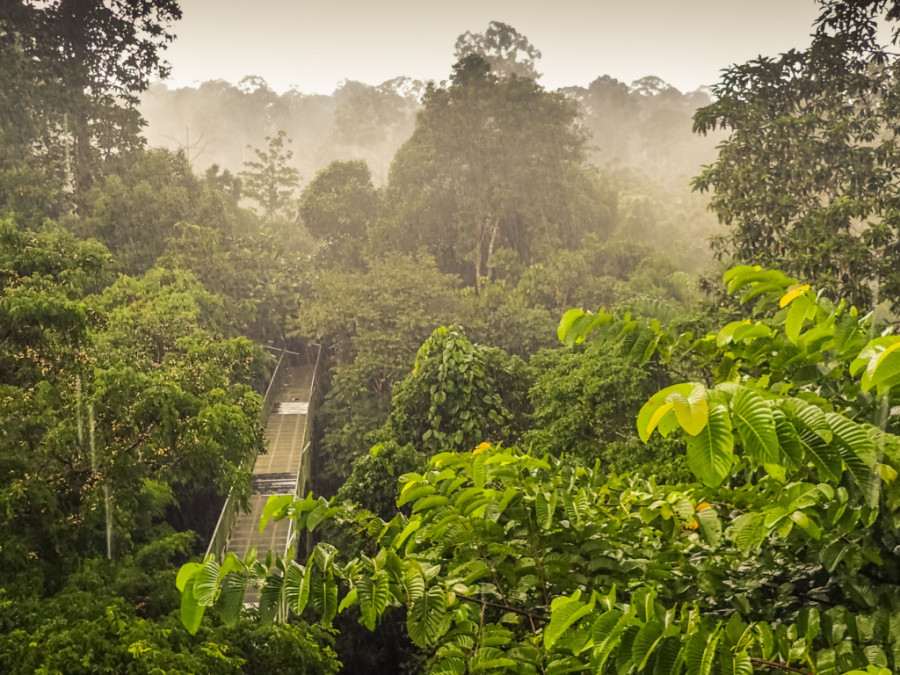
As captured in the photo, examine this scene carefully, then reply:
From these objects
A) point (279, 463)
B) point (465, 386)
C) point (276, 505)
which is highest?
point (276, 505)

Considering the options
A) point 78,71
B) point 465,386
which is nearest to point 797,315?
point 465,386

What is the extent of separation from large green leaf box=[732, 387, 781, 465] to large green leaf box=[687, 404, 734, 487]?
0.03m

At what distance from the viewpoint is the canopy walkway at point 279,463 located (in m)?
12.1

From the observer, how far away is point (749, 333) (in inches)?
65.7

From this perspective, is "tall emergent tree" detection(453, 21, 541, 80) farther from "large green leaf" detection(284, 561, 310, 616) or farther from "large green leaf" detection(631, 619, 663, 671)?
"large green leaf" detection(631, 619, 663, 671)

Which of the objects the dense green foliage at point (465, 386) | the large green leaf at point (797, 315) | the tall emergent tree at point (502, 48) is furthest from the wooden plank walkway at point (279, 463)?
the tall emergent tree at point (502, 48)

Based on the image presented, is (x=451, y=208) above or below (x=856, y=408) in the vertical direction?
above

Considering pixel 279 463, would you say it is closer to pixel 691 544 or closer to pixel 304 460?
pixel 304 460

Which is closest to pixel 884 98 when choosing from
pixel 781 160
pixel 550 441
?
pixel 781 160

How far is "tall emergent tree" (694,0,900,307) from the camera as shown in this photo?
925 cm

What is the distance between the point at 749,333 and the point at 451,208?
19.9 metres

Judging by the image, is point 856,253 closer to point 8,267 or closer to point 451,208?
point 8,267

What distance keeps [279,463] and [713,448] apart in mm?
14936

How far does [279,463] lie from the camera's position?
15.2 m
